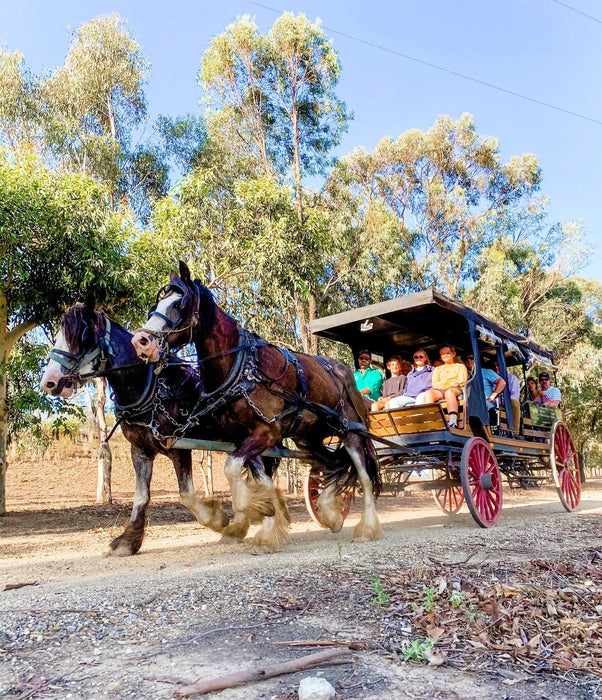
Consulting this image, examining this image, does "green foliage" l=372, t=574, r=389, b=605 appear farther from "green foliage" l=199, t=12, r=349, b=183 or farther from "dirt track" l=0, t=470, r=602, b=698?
"green foliage" l=199, t=12, r=349, b=183

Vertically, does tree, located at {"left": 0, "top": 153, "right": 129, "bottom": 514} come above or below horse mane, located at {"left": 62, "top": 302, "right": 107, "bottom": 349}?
above

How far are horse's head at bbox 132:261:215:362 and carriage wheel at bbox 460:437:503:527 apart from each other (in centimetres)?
358

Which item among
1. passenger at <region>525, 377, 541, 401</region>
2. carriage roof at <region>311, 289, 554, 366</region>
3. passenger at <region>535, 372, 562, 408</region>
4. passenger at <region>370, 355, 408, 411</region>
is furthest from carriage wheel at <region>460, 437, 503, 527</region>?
passenger at <region>525, 377, 541, 401</region>

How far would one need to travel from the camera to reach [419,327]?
28.5ft

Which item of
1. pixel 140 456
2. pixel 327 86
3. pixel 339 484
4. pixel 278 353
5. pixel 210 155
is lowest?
pixel 339 484

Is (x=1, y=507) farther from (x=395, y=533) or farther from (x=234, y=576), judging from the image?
(x=234, y=576)

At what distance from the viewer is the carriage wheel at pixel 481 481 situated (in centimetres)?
705

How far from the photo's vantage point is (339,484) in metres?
Result: 6.85

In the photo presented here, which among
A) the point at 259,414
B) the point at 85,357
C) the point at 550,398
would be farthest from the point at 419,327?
the point at 85,357

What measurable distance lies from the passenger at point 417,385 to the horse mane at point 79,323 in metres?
3.82

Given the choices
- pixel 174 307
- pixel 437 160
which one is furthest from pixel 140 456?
pixel 437 160

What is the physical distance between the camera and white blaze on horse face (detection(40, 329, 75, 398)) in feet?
16.0

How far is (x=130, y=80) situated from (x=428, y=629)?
722 inches

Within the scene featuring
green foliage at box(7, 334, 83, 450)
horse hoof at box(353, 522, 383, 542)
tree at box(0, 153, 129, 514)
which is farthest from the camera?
green foliage at box(7, 334, 83, 450)
